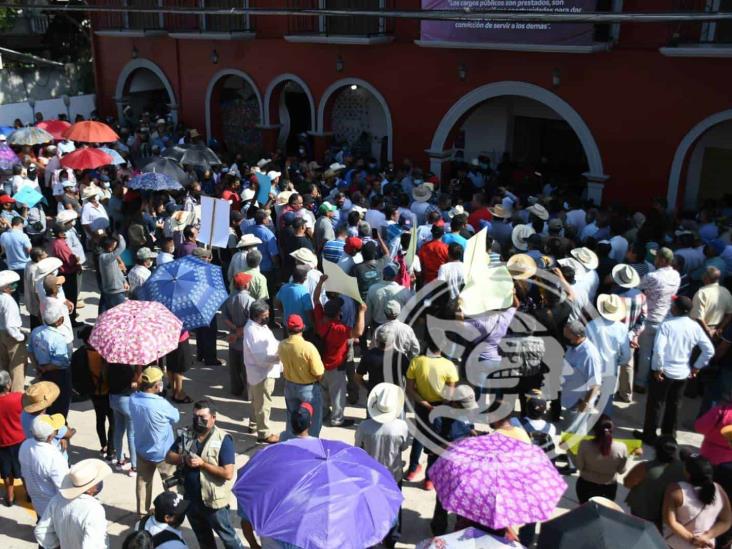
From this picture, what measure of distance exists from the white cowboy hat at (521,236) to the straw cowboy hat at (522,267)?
110 cm

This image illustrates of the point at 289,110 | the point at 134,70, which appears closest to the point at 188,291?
the point at 289,110

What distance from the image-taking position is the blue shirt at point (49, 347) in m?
6.85

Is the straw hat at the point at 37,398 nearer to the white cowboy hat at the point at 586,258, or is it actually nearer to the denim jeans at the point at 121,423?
the denim jeans at the point at 121,423

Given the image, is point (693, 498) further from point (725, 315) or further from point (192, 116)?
point (192, 116)

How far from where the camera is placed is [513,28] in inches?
507

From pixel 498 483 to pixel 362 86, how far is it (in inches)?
503

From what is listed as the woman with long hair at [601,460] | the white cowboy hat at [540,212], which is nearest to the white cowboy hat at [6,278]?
the woman with long hair at [601,460]

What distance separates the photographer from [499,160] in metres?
16.8

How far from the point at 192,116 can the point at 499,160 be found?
839 centimetres

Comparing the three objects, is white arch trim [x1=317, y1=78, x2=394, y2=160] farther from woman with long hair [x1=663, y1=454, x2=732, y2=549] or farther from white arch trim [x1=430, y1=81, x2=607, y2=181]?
woman with long hair [x1=663, y1=454, x2=732, y2=549]

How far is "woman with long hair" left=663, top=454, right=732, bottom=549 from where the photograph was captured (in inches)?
190

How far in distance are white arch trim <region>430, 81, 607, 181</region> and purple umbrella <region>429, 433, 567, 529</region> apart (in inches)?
353

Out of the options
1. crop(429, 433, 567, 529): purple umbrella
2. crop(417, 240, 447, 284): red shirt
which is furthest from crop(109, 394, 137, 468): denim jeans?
crop(417, 240, 447, 284): red shirt

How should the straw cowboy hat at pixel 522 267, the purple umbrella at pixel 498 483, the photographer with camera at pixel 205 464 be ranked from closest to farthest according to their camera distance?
the purple umbrella at pixel 498 483, the photographer with camera at pixel 205 464, the straw cowboy hat at pixel 522 267
